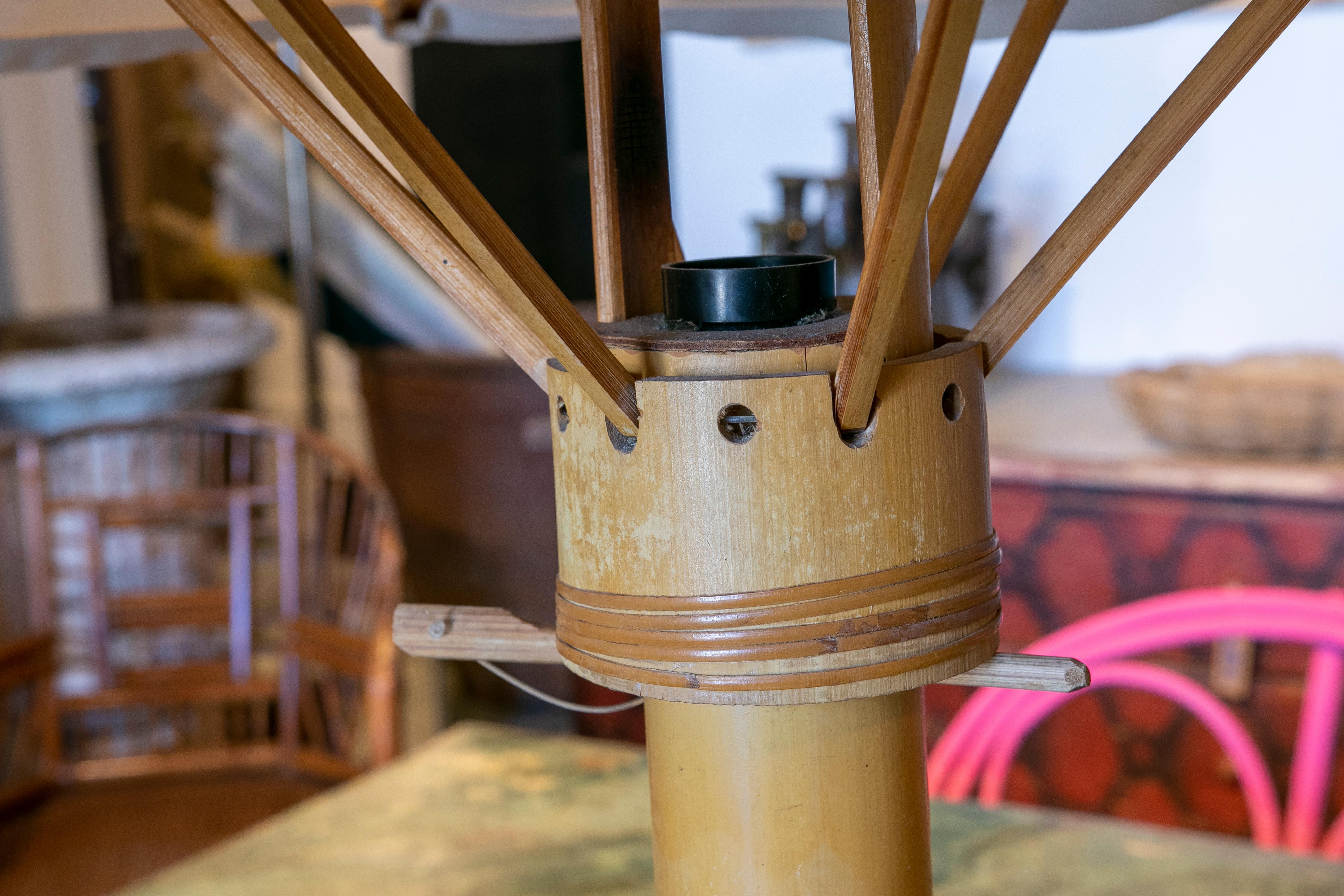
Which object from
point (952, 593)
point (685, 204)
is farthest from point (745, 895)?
point (685, 204)

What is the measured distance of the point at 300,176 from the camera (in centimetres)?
276

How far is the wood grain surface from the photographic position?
12.6 inches

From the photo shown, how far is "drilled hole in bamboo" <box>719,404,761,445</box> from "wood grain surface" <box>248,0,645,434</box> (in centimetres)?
3

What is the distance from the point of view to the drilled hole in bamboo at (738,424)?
0.38 m

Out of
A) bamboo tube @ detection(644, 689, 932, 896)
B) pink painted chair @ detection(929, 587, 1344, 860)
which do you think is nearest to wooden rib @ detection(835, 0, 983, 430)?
bamboo tube @ detection(644, 689, 932, 896)

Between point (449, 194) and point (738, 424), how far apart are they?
0.11 meters

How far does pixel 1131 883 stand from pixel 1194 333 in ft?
5.52

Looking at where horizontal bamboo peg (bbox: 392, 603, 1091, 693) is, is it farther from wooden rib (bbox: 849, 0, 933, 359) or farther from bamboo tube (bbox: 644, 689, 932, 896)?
wooden rib (bbox: 849, 0, 933, 359)

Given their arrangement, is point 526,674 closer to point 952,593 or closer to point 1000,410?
point 1000,410

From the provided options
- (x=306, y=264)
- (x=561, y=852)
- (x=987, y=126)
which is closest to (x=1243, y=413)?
(x=561, y=852)

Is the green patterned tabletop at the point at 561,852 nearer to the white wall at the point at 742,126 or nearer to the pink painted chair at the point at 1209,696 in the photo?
the pink painted chair at the point at 1209,696

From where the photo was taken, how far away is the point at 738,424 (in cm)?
39

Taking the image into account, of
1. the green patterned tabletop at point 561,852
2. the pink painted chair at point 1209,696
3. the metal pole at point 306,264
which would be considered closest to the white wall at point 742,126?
the metal pole at point 306,264

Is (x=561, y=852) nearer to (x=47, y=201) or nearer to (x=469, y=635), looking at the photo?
(x=469, y=635)
